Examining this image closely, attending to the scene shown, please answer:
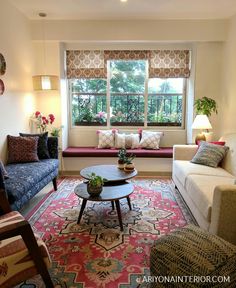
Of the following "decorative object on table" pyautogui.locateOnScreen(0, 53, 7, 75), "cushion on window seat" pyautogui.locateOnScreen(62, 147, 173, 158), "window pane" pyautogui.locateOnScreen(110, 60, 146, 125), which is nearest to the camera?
"decorative object on table" pyautogui.locateOnScreen(0, 53, 7, 75)

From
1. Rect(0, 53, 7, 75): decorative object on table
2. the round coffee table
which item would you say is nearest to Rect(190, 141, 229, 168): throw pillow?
the round coffee table

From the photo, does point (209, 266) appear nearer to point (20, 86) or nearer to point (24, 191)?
point (24, 191)

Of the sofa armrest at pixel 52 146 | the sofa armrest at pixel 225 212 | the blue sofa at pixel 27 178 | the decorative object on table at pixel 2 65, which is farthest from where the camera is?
the sofa armrest at pixel 52 146

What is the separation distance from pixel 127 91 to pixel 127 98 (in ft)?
0.46

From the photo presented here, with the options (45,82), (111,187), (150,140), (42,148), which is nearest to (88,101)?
(45,82)

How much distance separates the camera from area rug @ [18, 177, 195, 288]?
201 centimetres

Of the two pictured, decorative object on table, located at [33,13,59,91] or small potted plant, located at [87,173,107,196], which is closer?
small potted plant, located at [87,173,107,196]

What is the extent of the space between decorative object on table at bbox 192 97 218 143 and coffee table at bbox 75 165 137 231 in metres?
1.67

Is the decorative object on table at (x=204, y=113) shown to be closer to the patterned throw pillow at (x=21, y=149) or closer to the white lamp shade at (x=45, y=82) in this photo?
the white lamp shade at (x=45, y=82)

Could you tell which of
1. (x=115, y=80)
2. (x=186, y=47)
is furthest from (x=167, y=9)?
(x=115, y=80)

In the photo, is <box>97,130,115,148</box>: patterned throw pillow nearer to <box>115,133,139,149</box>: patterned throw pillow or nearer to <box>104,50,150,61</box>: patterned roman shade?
<box>115,133,139,149</box>: patterned throw pillow

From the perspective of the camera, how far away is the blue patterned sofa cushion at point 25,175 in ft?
8.49

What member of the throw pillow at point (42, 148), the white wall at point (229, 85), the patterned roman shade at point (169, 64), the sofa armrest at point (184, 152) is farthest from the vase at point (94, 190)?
the patterned roman shade at point (169, 64)

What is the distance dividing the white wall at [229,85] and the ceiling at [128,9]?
0.40 metres
